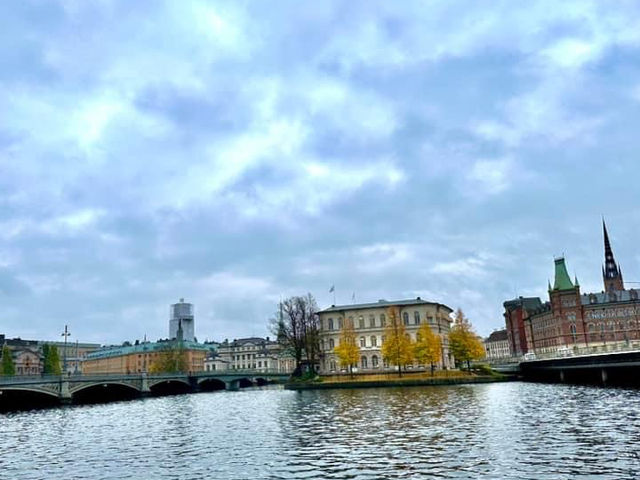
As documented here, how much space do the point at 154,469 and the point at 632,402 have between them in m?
35.3

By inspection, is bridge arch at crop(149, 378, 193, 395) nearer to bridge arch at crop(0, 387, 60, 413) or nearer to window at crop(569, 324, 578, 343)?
bridge arch at crop(0, 387, 60, 413)

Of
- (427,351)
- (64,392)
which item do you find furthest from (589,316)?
(64,392)

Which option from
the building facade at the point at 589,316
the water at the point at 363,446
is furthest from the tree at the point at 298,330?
the building facade at the point at 589,316

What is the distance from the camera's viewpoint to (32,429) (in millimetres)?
48281

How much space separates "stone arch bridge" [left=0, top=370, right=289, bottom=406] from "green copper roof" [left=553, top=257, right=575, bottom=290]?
3608 inches

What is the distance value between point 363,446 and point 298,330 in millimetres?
91718

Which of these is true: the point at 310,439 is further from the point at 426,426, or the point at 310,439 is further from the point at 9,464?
the point at 9,464

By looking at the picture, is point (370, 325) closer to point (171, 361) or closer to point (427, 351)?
point (427, 351)

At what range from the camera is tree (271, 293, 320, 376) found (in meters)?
116

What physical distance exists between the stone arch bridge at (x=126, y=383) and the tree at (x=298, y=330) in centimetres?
2503

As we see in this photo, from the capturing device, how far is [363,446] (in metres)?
27.2

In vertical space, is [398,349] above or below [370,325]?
below

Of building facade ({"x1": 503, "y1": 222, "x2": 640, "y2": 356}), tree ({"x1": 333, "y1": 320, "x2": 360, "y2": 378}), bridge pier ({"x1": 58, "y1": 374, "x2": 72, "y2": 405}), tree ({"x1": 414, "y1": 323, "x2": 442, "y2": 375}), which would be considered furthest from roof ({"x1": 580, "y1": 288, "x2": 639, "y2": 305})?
bridge pier ({"x1": 58, "y1": 374, "x2": 72, "y2": 405})

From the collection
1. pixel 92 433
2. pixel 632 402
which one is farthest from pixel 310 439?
pixel 632 402
